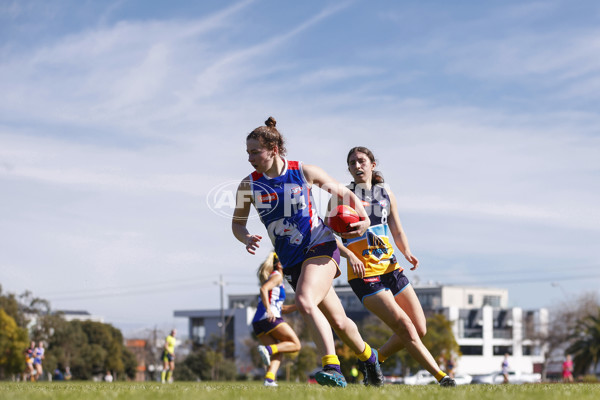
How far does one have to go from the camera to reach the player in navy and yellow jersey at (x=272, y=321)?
1243cm

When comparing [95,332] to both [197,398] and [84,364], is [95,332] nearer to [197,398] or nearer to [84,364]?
[84,364]

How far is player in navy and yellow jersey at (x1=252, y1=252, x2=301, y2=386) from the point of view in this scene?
12.4m

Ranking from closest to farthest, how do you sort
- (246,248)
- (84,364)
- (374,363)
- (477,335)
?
(246,248) < (374,363) < (84,364) < (477,335)

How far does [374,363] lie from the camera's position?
27.4 ft

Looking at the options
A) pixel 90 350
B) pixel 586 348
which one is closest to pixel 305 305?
pixel 586 348

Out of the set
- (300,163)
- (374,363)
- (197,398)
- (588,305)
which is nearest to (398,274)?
(374,363)

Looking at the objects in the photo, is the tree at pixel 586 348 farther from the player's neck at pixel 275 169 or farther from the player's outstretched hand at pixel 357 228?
the player's neck at pixel 275 169

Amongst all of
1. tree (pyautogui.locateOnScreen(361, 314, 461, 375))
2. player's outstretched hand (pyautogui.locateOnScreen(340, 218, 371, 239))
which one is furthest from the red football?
tree (pyautogui.locateOnScreen(361, 314, 461, 375))

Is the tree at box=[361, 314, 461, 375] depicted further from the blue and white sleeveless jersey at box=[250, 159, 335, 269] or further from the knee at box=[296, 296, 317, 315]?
the knee at box=[296, 296, 317, 315]

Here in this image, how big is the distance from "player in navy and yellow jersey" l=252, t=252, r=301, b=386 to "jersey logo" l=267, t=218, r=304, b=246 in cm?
500

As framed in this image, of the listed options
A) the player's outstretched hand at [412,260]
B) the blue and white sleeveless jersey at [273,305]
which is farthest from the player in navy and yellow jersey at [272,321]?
the player's outstretched hand at [412,260]

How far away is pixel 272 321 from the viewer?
12.8m

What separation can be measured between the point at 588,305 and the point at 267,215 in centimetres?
9674

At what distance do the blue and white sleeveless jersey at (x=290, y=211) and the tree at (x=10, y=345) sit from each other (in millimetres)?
60626
